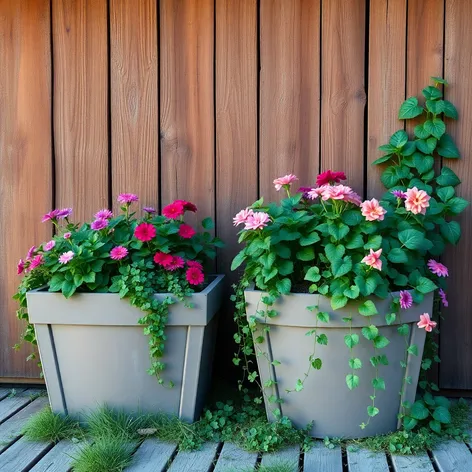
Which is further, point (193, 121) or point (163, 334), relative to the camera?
point (193, 121)

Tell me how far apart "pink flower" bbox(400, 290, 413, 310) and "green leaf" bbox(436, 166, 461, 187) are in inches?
25.3

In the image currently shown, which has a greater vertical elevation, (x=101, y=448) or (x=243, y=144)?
(x=243, y=144)

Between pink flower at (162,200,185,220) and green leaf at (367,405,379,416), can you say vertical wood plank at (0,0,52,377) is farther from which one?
green leaf at (367,405,379,416)

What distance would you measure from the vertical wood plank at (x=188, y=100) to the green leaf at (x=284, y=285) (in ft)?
2.30

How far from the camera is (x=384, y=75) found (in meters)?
2.54

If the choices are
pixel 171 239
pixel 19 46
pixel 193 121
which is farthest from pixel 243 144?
pixel 19 46

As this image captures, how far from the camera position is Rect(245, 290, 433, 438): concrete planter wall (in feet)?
6.75

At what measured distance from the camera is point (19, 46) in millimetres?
2727

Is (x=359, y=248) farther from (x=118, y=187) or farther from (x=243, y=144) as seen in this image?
(x=118, y=187)

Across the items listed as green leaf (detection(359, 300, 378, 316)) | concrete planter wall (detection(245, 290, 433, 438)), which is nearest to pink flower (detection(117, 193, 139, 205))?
concrete planter wall (detection(245, 290, 433, 438))

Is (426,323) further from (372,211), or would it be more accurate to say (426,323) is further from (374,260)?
(372,211)

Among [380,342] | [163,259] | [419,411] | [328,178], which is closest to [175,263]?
[163,259]

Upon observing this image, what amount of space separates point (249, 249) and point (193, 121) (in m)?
0.81

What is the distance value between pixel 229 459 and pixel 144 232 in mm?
862
